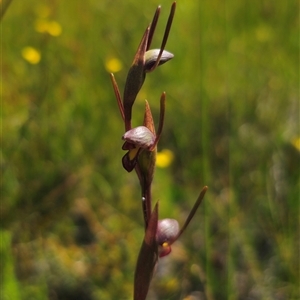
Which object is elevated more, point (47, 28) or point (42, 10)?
point (42, 10)

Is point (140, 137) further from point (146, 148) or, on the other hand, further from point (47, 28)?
point (47, 28)

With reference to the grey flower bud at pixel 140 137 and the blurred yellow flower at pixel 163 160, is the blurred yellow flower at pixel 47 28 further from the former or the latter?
the grey flower bud at pixel 140 137

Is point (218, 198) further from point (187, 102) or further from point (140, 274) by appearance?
point (140, 274)

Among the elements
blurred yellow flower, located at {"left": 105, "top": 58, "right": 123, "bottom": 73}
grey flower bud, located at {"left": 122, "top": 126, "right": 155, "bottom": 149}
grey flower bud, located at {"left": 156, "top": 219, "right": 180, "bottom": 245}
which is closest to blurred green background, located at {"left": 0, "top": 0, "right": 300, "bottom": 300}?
blurred yellow flower, located at {"left": 105, "top": 58, "right": 123, "bottom": 73}

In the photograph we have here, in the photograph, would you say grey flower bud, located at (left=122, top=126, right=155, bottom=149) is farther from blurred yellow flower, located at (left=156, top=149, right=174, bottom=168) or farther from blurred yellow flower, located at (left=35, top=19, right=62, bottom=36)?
blurred yellow flower, located at (left=35, top=19, right=62, bottom=36)

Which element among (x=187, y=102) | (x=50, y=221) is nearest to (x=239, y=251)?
(x=50, y=221)

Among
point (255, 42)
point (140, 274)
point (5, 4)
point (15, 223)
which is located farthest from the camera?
point (255, 42)

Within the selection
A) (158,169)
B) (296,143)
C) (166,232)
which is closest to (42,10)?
(158,169)
